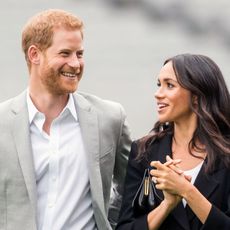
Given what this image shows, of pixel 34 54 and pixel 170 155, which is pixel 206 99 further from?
pixel 34 54

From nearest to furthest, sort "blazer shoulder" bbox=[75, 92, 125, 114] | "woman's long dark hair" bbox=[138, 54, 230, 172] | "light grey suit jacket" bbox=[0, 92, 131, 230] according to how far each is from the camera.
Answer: "woman's long dark hair" bbox=[138, 54, 230, 172], "light grey suit jacket" bbox=[0, 92, 131, 230], "blazer shoulder" bbox=[75, 92, 125, 114]

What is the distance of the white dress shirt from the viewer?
4535mm

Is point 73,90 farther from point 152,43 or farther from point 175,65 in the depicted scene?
point 152,43

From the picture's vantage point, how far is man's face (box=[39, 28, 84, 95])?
15.2 feet

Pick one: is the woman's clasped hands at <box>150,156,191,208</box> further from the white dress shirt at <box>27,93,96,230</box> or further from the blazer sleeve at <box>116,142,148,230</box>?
the white dress shirt at <box>27,93,96,230</box>

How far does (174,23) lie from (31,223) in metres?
6.20

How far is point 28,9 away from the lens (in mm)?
10266

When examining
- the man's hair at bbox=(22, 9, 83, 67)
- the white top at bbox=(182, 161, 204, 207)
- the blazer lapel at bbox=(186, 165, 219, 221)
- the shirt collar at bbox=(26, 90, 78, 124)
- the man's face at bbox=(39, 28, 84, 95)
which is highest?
the man's hair at bbox=(22, 9, 83, 67)

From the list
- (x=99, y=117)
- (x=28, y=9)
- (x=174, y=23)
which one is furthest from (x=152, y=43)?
(x=99, y=117)

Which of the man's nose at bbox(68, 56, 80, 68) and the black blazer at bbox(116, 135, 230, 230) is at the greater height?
the man's nose at bbox(68, 56, 80, 68)

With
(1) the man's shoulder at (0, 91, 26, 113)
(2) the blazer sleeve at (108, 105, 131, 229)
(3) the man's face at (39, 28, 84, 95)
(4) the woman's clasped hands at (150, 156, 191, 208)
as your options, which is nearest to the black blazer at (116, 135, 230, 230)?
(4) the woman's clasped hands at (150, 156, 191, 208)

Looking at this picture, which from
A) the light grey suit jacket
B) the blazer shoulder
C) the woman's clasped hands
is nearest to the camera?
the woman's clasped hands

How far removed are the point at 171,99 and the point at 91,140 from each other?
0.47 m

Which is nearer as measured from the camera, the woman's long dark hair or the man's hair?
the woman's long dark hair
